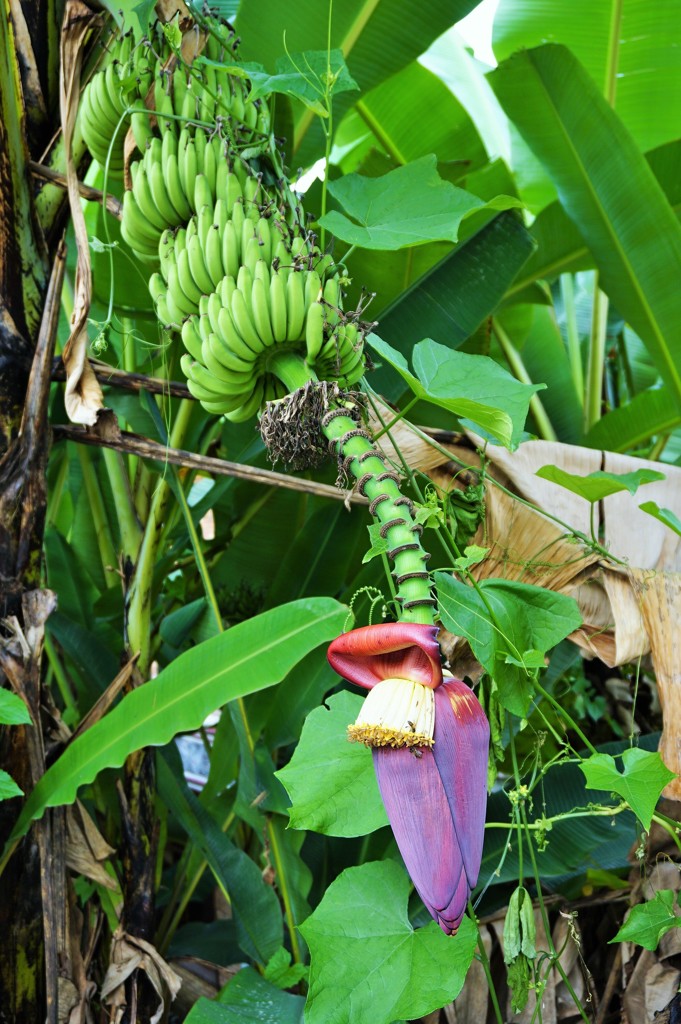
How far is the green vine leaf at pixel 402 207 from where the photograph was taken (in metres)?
0.64

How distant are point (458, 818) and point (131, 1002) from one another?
0.65 meters

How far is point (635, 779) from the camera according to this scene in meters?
0.60

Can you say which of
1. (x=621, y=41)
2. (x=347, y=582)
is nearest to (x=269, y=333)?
(x=347, y=582)

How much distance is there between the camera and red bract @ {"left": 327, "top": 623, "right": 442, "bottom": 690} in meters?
0.41

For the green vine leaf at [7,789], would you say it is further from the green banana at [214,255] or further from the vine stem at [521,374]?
the vine stem at [521,374]

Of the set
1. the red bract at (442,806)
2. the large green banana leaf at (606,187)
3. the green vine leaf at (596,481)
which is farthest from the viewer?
the large green banana leaf at (606,187)

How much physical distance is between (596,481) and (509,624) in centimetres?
21

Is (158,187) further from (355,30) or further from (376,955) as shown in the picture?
(376,955)

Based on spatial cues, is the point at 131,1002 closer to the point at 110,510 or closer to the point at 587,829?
the point at 587,829

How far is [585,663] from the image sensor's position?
58.8 inches

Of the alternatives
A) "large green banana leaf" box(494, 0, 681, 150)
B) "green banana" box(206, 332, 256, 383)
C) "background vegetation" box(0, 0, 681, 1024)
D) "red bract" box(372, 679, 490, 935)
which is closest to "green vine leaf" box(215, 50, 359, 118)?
"background vegetation" box(0, 0, 681, 1024)

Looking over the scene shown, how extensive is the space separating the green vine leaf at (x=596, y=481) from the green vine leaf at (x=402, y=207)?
0.82ft

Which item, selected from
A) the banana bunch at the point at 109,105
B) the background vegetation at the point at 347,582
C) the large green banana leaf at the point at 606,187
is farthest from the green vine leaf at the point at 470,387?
the large green banana leaf at the point at 606,187

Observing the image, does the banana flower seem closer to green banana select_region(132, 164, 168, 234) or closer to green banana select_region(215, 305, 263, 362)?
green banana select_region(215, 305, 263, 362)
